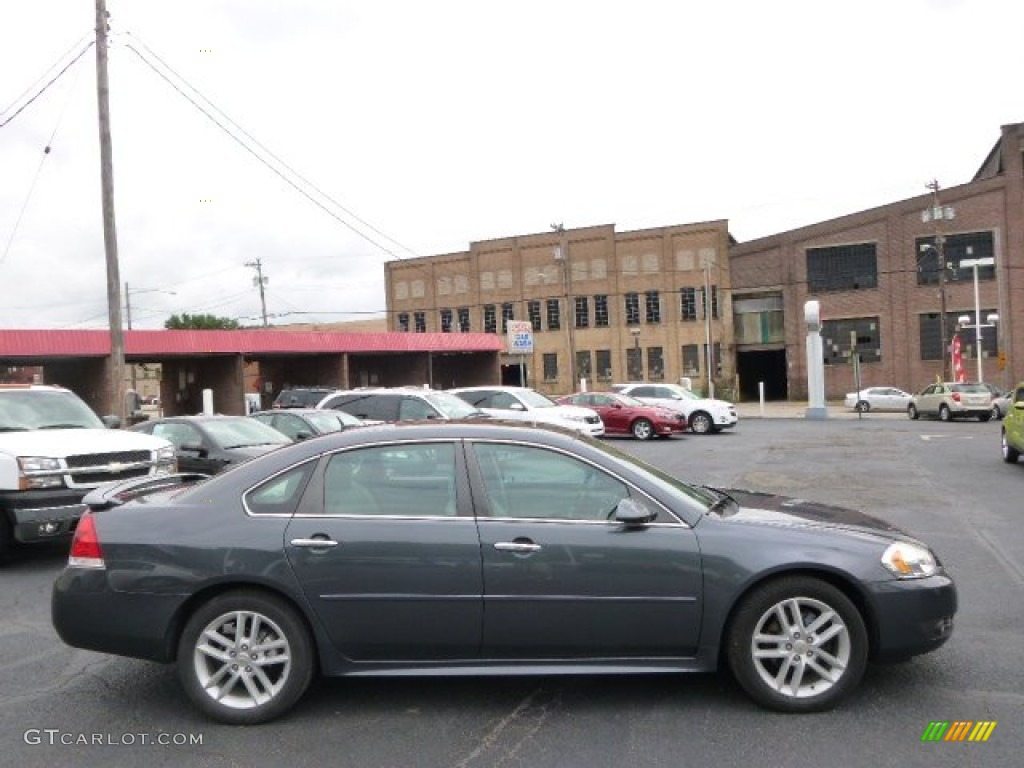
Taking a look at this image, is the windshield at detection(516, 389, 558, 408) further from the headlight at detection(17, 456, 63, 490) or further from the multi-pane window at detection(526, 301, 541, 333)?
the multi-pane window at detection(526, 301, 541, 333)

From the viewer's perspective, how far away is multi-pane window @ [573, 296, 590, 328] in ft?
211

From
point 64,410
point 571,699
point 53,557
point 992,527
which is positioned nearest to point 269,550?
point 571,699

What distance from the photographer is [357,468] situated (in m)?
4.74

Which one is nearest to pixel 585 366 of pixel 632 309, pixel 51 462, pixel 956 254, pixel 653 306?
pixel 632 309

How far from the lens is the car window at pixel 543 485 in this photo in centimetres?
460

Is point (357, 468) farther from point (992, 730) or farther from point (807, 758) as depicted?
point (992, 730)

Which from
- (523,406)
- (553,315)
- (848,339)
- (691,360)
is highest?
(553,315)

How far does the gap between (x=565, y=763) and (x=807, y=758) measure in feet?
3.47

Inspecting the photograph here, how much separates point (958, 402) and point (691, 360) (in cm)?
2805

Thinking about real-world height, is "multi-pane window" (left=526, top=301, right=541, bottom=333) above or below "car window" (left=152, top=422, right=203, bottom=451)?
above

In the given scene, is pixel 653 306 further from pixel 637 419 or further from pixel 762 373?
pixel 637 419

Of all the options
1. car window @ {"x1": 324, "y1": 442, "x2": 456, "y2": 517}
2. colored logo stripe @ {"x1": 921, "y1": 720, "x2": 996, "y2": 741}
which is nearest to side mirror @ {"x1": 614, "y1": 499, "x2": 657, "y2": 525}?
car window @ {"x1": 324, "y1": 442, "x2": 456, "y2": 517}

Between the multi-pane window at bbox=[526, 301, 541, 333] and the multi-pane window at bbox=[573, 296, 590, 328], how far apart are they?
280 centimetres

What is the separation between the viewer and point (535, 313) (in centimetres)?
6594
